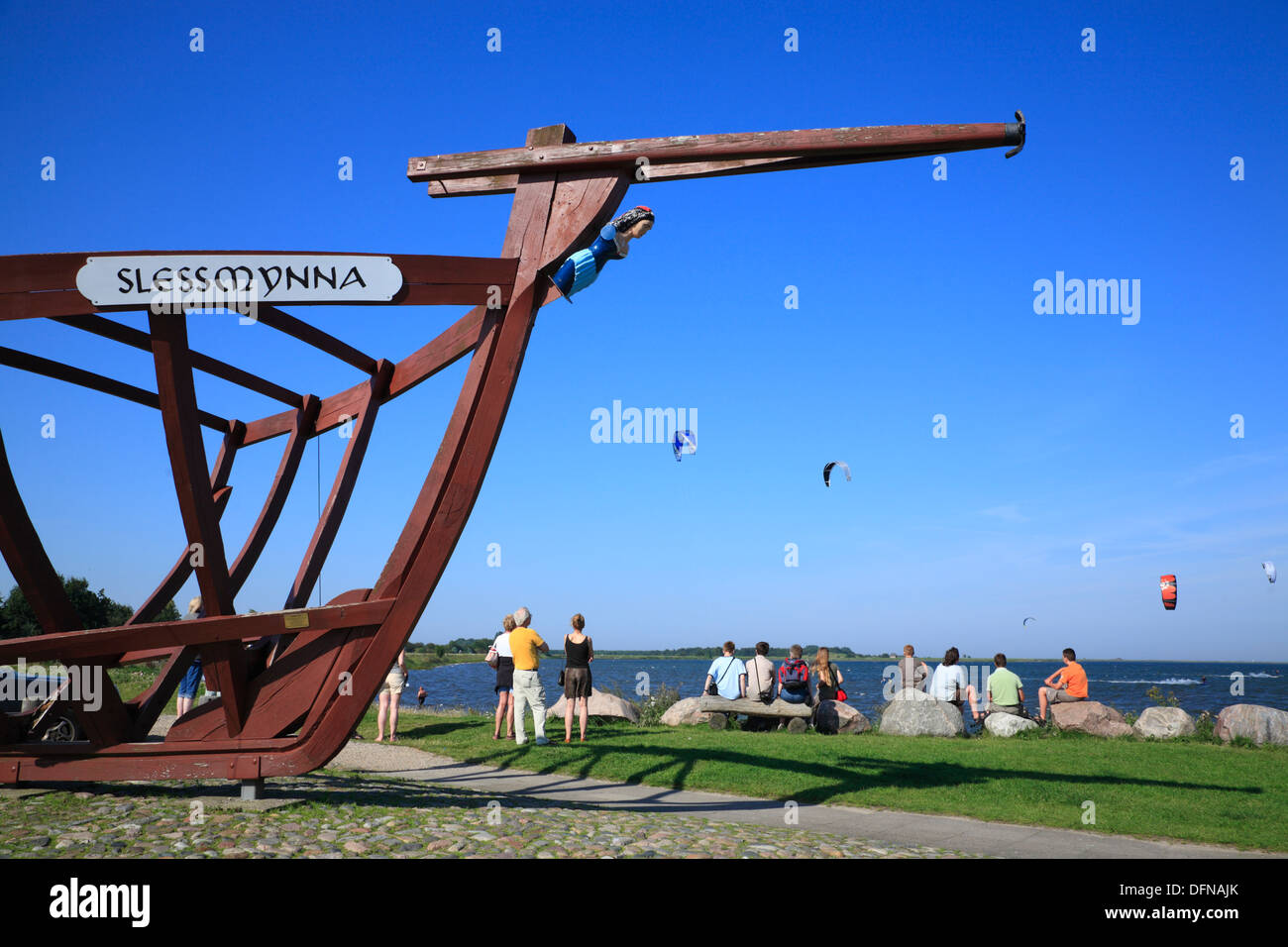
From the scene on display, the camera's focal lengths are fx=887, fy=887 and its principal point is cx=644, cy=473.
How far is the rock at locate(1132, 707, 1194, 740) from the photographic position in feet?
44.6

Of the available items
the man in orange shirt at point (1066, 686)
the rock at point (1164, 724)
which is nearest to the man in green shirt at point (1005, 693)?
the man in orange shirt at point (1066, 686)

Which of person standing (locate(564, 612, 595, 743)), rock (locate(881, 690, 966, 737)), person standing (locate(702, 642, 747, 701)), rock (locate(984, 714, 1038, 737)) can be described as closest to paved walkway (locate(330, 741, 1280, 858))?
person standing (locate(564, 612, 595, 743))

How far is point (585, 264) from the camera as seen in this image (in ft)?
22.9

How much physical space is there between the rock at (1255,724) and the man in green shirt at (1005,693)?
3.18m

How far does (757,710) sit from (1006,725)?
157 inches

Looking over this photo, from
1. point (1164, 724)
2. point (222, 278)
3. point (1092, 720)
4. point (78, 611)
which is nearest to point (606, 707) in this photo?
point (1092, 720)

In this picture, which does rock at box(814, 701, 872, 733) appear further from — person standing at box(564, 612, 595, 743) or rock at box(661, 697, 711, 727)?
person standing at box(564, 612, 595, 743)

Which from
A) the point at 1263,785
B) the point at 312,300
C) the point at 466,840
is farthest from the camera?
the point at 1263,785

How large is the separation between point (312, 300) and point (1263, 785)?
10.4 meters
